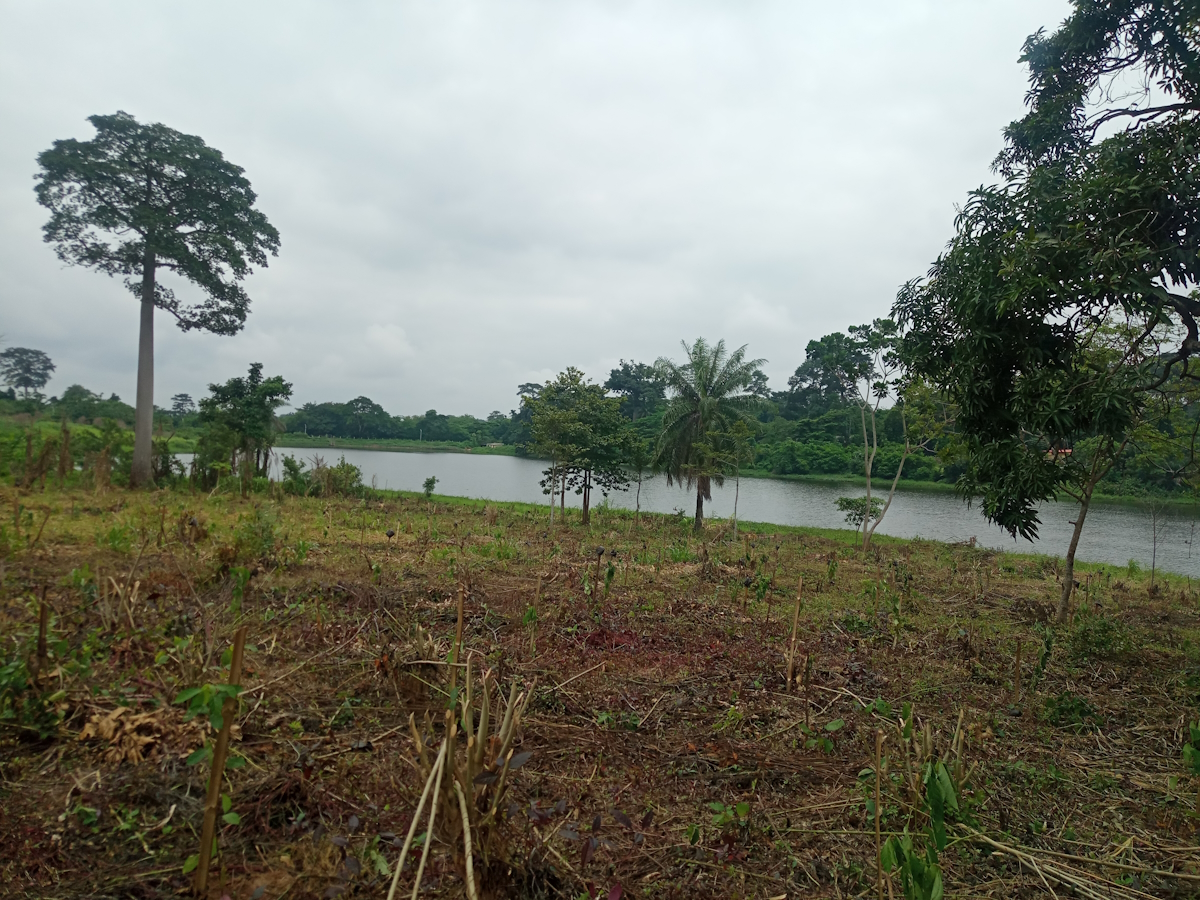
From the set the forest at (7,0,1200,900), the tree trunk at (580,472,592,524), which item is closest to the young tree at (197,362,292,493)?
the forest at (7,0,1200,900)

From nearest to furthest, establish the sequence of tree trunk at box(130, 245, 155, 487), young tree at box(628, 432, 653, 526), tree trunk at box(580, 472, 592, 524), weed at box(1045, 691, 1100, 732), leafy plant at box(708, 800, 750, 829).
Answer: leafy plant at box(708, 800, 750, 829) → weed at box(1045, 691, 1100, 732) → tree trunk at box(130, 245, 155, 487) → tree trunk at box(580, 472, 592, 524) → young tree at box(628, 432, 653, 526)

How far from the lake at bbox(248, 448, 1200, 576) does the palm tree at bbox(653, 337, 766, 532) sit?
2646 millimetres

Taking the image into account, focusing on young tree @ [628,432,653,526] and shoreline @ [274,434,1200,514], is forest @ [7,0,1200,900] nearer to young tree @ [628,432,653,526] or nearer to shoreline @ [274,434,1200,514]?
young tree @ [628,432,653,526]

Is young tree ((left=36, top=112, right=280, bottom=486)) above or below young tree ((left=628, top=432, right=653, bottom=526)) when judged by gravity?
above

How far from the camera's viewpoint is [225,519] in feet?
39.1

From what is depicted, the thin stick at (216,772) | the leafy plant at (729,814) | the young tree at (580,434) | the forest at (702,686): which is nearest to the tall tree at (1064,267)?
the forest at (702,686)

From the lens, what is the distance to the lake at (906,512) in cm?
2162

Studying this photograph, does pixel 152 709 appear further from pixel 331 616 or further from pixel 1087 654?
pixel 1087 654

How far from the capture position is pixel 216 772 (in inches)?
76.2

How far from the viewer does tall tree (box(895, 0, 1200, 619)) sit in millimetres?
4809

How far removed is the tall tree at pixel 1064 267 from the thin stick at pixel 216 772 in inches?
218

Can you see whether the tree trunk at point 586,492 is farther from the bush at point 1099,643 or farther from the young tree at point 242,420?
the bush at point 1099,643

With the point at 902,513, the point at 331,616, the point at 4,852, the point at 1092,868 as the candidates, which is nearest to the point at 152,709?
the point at 4,852

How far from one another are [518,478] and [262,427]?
A: 73.6 ft
